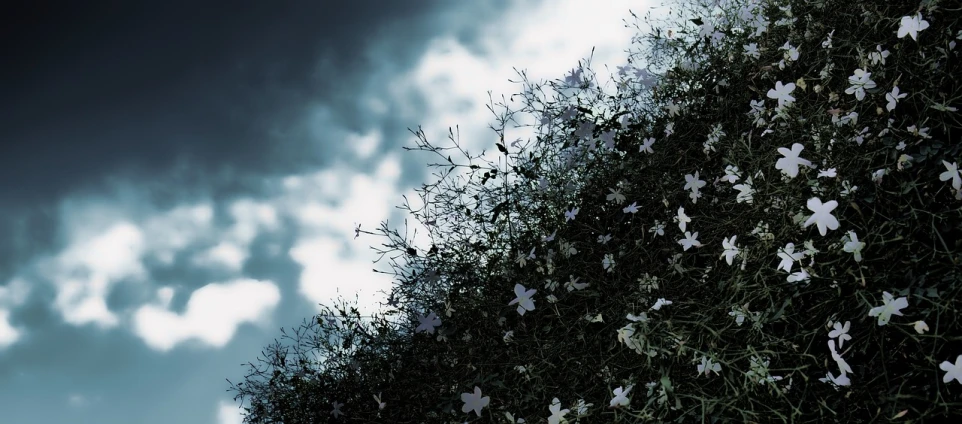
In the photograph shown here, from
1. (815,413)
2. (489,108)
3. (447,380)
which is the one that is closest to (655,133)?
(489,108)

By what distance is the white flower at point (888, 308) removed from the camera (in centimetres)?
134

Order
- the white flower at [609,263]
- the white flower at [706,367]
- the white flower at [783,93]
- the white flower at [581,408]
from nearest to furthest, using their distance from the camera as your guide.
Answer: the white flower at [706,367]
the white flower at [581,408]
the white flower at [783,93]
the white flower at [609,263]

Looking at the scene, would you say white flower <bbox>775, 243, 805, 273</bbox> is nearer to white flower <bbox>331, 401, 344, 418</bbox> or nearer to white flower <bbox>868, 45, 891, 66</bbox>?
white flower <bbox>868, 45, 891, 66</bbox>

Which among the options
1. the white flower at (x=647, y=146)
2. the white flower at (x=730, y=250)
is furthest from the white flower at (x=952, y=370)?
the white flower at (x=647, y=146)

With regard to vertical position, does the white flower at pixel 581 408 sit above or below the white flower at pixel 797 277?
below

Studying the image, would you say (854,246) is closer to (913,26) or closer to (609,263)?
(913,26)

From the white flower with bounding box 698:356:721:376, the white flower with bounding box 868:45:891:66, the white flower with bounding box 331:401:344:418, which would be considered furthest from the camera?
the white flower with bounding box 331:401:344:418

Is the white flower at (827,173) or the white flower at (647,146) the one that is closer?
the white flower at (827,173)

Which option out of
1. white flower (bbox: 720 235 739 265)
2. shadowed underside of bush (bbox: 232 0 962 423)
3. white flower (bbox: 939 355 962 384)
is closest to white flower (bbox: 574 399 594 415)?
shadowed underside of bush (bbox: 232 0 962 423)

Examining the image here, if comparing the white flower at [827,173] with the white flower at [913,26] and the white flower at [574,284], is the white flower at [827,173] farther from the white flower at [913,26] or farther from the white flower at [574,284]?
the white flower at [574,284]

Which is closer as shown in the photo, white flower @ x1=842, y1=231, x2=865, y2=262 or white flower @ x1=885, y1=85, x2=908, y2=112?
white flower @ x1=842, y1=231, x2=865, y2=262

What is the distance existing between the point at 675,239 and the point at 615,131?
0.89 meters

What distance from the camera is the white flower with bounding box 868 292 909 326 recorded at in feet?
4.41

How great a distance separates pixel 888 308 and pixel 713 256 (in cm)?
84
